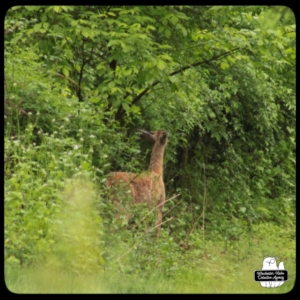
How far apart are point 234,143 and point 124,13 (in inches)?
213

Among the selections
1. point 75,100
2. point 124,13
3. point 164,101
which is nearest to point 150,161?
point 164,101

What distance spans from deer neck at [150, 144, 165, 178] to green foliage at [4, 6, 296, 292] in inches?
17.3

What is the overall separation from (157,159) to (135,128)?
2.32 feet

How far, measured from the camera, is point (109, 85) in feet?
31.0

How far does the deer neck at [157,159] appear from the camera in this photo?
1086 cm

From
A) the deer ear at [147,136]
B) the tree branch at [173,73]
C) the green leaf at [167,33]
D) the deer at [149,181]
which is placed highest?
the green leaf at [167,33]

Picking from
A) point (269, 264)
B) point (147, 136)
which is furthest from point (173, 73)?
point (269, 264)

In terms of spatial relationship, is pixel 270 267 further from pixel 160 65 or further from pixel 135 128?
pixel 135 128

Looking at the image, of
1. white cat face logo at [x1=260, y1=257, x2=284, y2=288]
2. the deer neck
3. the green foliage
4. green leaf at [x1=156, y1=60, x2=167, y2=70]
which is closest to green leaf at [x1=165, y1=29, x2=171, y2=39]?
the green foliage

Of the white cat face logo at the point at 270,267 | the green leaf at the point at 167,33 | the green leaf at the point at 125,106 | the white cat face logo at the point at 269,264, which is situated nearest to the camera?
the white cat face logo at the point at 270,267

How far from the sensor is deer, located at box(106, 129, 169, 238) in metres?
9.39

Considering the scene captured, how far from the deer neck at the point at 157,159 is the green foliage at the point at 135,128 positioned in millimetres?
440

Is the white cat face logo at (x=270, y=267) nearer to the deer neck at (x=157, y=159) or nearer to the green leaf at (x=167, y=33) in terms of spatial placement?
the deer neck at (x=157, y=159)

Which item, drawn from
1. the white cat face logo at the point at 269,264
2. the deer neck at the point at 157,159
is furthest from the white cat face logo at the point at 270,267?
the deer neck at the point at 157,159
